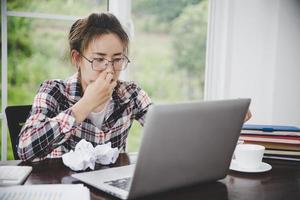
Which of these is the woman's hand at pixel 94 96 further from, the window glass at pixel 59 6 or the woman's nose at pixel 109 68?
the window glass at pixel 59 6

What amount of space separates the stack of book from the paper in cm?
63

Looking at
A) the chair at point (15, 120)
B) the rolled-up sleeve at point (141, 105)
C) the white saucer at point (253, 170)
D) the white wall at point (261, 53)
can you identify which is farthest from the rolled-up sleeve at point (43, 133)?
the white wall at point (261, 53)

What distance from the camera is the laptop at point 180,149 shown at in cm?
73

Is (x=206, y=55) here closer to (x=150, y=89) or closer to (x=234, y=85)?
(x=234, y=85)

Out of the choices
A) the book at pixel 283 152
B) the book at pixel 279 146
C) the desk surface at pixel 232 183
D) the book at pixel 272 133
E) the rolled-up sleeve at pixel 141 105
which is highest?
the rolled-up sleeve at pixel 141 105

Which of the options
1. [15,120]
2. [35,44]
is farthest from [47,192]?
[35,44]

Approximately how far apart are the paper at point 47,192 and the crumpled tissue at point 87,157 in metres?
0.16

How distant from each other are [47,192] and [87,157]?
225 mm

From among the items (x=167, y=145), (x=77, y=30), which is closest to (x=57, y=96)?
(x=77, y=30)

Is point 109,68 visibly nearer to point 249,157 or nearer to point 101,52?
point 101,52

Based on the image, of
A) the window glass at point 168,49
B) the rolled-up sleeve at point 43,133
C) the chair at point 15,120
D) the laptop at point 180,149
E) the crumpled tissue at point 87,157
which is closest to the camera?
the laptop at point 180,149

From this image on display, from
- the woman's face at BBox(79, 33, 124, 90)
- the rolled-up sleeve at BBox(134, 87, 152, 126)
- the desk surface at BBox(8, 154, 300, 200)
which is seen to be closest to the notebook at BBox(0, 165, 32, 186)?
the desk surface at BBox(8, 154, 300, 200)

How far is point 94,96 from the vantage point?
130cm

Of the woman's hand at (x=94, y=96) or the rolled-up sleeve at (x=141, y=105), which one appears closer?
the woman's hand at (x=94, y=96)
